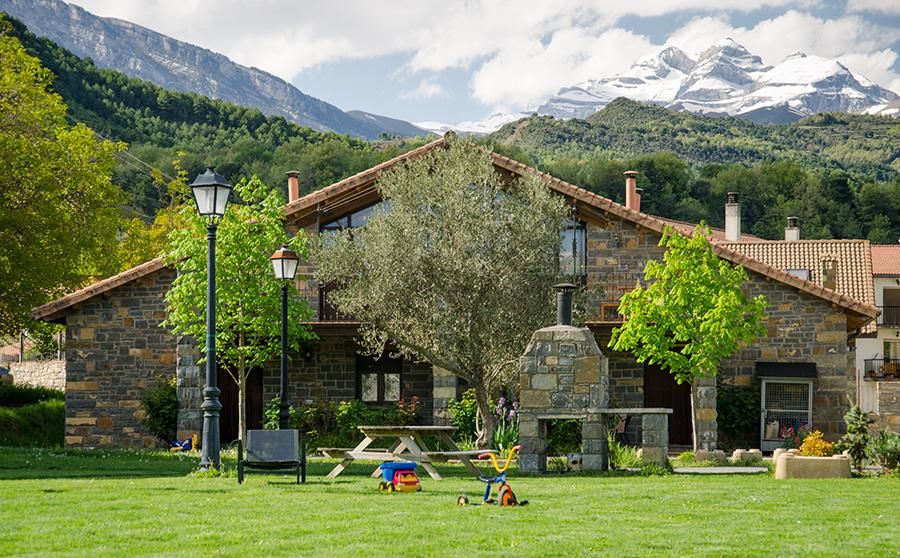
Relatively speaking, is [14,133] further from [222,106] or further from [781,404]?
[222,106]

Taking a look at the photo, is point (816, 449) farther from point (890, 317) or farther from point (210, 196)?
point (890, 317)

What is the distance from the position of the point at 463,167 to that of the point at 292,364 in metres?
7.80

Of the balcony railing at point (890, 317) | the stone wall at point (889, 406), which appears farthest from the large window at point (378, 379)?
the balcony railing at point (890, 317)

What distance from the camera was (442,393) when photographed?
83.6 feet

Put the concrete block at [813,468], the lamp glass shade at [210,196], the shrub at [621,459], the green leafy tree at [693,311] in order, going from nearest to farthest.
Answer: the lamp glass shade at [210,196] → the concrete block at [813,468] → the shrub at [621,459] → the green leafy tree at [693,311]

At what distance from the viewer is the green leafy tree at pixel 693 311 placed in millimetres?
22500

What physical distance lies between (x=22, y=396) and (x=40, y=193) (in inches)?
320

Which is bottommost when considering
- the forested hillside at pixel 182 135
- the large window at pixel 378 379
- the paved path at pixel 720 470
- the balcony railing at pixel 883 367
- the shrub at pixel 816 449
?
the paved path at pixel 720 470

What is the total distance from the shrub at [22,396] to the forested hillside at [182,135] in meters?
24.0

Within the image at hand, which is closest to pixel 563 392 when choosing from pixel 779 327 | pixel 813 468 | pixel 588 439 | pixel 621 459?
pixel 588 439

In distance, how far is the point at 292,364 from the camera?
2758cm

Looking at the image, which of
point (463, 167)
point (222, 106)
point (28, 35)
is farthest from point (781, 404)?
point (222, 106)

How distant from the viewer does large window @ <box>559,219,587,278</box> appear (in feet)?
87.2

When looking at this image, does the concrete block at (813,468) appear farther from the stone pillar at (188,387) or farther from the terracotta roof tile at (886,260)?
the terracotta roof tile at (886,260)
